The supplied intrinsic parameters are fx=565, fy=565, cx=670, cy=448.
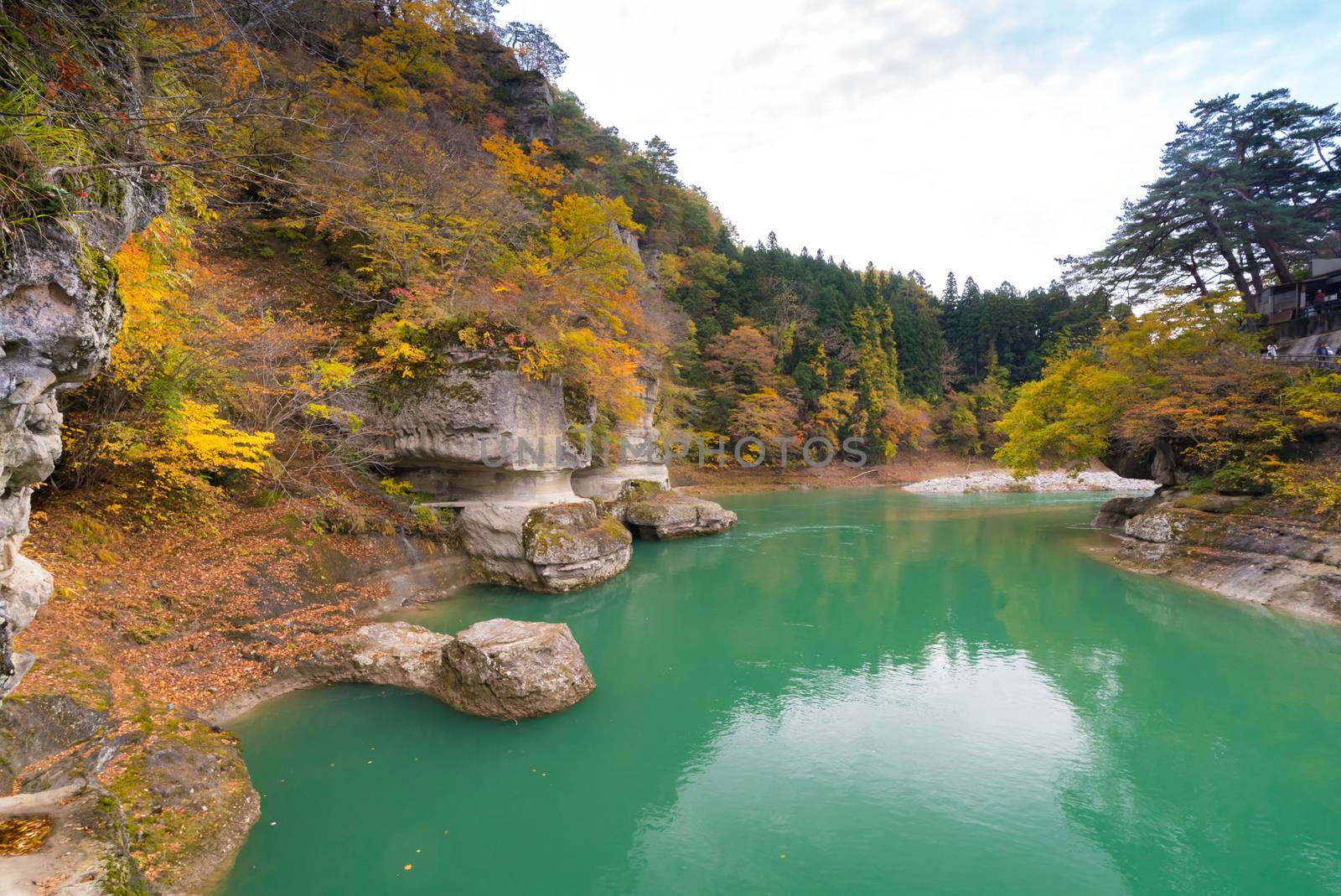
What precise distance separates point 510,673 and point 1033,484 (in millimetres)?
31616

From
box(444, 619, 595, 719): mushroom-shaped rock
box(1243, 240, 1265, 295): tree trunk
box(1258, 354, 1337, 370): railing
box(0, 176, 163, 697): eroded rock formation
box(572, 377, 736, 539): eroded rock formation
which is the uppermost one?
box(1243, 240, 1265, 295): tree trunk

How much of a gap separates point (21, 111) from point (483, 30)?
26.4 m

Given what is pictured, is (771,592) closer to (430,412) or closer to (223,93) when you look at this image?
(430,412)

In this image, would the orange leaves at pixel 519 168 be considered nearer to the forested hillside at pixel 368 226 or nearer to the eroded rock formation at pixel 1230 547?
the forested hillside at pixel 368 226

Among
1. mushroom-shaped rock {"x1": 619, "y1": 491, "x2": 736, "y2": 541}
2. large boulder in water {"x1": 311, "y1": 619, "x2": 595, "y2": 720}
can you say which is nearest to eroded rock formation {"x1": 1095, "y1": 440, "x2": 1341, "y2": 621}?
mushroom-shaped rock {"x1": 619, "y1": 491, "x2": 736, "y2": 541}

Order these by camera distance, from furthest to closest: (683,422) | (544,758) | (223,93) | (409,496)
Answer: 1. (683,422)
2. (409,496)
3. (223,93)
4. (544,758)

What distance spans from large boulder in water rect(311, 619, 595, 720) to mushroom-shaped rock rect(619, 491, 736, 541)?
961 centimetres

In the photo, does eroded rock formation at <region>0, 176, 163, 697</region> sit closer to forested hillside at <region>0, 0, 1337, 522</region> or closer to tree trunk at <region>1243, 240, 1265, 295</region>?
forested hillside at <region>0, 0, 1337, 522</region>

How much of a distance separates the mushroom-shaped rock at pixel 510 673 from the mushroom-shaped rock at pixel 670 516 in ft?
32.5

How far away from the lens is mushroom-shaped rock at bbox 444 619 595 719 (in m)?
6.04

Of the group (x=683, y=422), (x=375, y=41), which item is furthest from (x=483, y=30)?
(x=683, y=422)

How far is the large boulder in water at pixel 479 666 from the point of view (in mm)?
6066

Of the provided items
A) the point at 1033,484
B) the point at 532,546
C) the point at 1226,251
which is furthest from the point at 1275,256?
the point at 532,546

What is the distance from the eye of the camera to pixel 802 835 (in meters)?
→ 4.61
